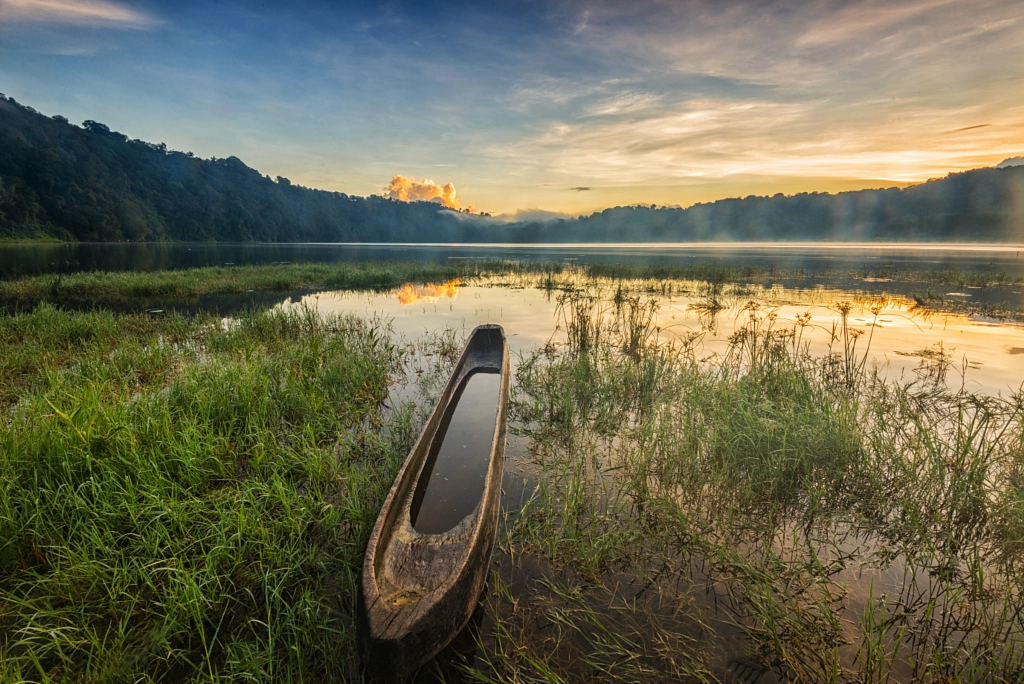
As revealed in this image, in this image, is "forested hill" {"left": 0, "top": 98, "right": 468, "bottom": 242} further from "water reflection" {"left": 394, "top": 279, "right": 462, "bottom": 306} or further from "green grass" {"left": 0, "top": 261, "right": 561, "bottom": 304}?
"water reflection" {"left": 394, "top": 279, "right": 462, "bottom": 306}

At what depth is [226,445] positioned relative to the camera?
4.78 metres

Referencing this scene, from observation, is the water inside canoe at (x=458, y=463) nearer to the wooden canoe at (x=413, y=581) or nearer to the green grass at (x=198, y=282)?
the wooden canoe at (x=413, y=581)

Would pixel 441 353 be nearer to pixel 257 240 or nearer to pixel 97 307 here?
pixel 97 307

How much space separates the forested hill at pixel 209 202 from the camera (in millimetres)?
97312

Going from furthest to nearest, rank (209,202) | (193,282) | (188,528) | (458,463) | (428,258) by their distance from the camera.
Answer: (209,202) → (428,258) → (193,282) → (458,463) → (188,528)

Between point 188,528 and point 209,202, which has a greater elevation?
point 209,202

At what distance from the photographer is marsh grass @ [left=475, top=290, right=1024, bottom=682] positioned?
9.36 ft

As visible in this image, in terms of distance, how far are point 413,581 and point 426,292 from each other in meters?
19.6

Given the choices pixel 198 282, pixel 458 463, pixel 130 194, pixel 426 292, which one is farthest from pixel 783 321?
pixel 130 194

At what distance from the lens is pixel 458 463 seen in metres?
5.29

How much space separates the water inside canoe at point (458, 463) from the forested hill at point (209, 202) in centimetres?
13397

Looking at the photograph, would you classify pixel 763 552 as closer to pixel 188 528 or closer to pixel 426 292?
pixel 188 528

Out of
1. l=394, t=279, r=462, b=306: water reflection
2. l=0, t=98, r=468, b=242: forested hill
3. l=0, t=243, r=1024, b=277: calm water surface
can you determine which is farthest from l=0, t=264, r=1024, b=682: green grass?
l=0, t=98, r=468, b=242: forested hill

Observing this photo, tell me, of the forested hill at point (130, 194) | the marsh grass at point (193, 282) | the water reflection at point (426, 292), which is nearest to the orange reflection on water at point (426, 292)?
the water reflection at point (426, 292)
